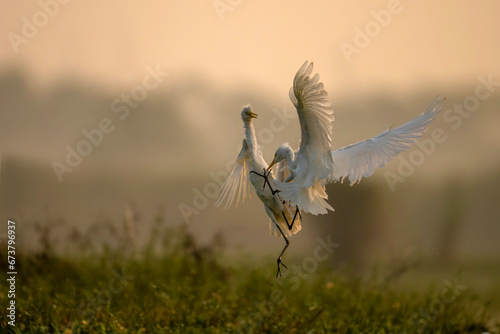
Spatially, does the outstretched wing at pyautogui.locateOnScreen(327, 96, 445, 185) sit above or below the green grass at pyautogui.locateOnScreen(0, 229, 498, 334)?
above

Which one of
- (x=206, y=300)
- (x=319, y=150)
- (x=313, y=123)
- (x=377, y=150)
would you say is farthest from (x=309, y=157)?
(x=206, y=300)

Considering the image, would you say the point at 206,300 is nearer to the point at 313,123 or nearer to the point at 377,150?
the point at 377,150

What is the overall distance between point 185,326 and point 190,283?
1000mm

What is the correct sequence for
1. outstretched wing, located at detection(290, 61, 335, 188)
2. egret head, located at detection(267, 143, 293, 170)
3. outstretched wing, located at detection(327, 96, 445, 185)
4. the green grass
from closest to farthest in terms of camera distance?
A: outstretched wing, located at detection(290, 61, 335, 188) → egret head, located at detection(267, 143, 293, 170) → outstretched wing, located at detection(327, 96, 445, 185) → the green grass

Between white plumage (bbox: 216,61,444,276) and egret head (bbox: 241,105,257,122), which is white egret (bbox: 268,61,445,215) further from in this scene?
egret head (bbox: 241,105,257,122)

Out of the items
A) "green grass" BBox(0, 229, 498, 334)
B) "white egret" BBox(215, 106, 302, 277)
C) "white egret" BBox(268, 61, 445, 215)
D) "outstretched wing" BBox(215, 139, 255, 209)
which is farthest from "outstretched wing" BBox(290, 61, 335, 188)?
"green grass" BBox(0, 229, 498, 334)

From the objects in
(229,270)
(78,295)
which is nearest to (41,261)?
(78,295)

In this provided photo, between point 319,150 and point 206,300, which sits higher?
point 319,150

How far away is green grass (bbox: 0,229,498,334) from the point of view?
3678mm

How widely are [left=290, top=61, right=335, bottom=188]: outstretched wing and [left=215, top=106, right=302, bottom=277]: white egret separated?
0.18 m

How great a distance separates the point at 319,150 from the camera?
7.63 feet

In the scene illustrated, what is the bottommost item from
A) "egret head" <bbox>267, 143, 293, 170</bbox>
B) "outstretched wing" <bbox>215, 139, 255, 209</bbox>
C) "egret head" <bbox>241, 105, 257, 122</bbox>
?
"outstretched wing" <bbox>215, 139, 255, 209</bbox>

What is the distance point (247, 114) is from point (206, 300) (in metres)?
2.03

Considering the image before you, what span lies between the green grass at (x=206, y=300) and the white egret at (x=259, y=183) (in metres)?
0.90
